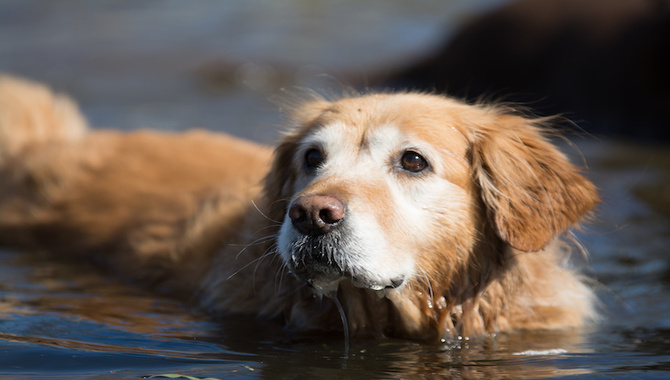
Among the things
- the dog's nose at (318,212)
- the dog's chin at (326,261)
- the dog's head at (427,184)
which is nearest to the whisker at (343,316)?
the dog's head at (427,184)

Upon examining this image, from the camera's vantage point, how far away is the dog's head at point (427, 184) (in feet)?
12.9

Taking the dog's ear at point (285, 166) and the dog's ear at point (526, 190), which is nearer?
the dog's ear at point (526, 190)

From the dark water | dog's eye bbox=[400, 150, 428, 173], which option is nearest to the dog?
dog's eye bbox=[400, 150, 428, 173]

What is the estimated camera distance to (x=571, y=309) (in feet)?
15.6

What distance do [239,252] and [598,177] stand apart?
13.8 ft

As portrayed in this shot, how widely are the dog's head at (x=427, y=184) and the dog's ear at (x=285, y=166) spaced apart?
0.02m

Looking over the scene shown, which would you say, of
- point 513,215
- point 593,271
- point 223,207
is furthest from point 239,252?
point 593,271

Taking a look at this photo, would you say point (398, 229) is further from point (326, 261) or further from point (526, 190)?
point (526, 190)

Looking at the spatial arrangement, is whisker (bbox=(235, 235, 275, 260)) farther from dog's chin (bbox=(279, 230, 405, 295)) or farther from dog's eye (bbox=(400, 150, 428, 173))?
dog's eye (bbox=(400, 150, 428, 173))

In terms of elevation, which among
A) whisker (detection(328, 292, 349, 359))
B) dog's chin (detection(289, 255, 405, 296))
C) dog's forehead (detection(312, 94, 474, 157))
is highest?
dog's forehead (detection(312, 94, 474, 157))

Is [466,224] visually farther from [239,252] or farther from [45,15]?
[45,15]

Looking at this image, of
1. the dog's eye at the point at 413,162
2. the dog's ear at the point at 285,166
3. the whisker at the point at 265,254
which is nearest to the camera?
the dog's eye at the point at 413,162

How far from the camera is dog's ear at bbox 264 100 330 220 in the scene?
4750 mm

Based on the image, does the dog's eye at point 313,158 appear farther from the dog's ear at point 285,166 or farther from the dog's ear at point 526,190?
the dog's ear at point 526,190
